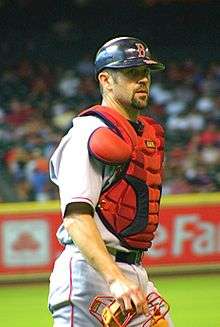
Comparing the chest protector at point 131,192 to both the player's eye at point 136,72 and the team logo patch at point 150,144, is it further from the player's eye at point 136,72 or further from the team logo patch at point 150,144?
the player's eye at point 136,72

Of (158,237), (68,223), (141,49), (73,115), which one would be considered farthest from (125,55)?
(73,115)

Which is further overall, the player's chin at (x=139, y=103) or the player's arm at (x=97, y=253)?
the player's chin at (x=139, y=103)

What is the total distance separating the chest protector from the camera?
10.6 feet

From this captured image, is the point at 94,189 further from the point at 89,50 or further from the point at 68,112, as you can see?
the point at 89,50

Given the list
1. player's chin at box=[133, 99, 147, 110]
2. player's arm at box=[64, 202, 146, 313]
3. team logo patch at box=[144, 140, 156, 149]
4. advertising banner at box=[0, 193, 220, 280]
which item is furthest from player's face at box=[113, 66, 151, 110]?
advertising banner at box=[0, 193, 220, 280]

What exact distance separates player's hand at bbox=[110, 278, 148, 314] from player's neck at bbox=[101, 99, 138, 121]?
77cm

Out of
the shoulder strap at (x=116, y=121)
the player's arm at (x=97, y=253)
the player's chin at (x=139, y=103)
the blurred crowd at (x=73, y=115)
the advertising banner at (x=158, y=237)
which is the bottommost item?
the advertising banner at (x=158, y=237)

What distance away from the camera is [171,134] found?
1302cm

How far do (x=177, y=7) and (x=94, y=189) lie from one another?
14.2 metres

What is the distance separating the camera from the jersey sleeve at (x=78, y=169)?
10.2ft

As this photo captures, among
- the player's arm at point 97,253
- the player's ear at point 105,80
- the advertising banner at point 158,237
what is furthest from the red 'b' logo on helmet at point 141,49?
the advertising banner at point 158,237

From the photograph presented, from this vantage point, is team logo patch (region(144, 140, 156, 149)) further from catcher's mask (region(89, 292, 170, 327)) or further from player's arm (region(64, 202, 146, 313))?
catcher's mask (region(89, 292, 170, 327))

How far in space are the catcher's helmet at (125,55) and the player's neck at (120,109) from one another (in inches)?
5.3

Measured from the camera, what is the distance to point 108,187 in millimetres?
3250
